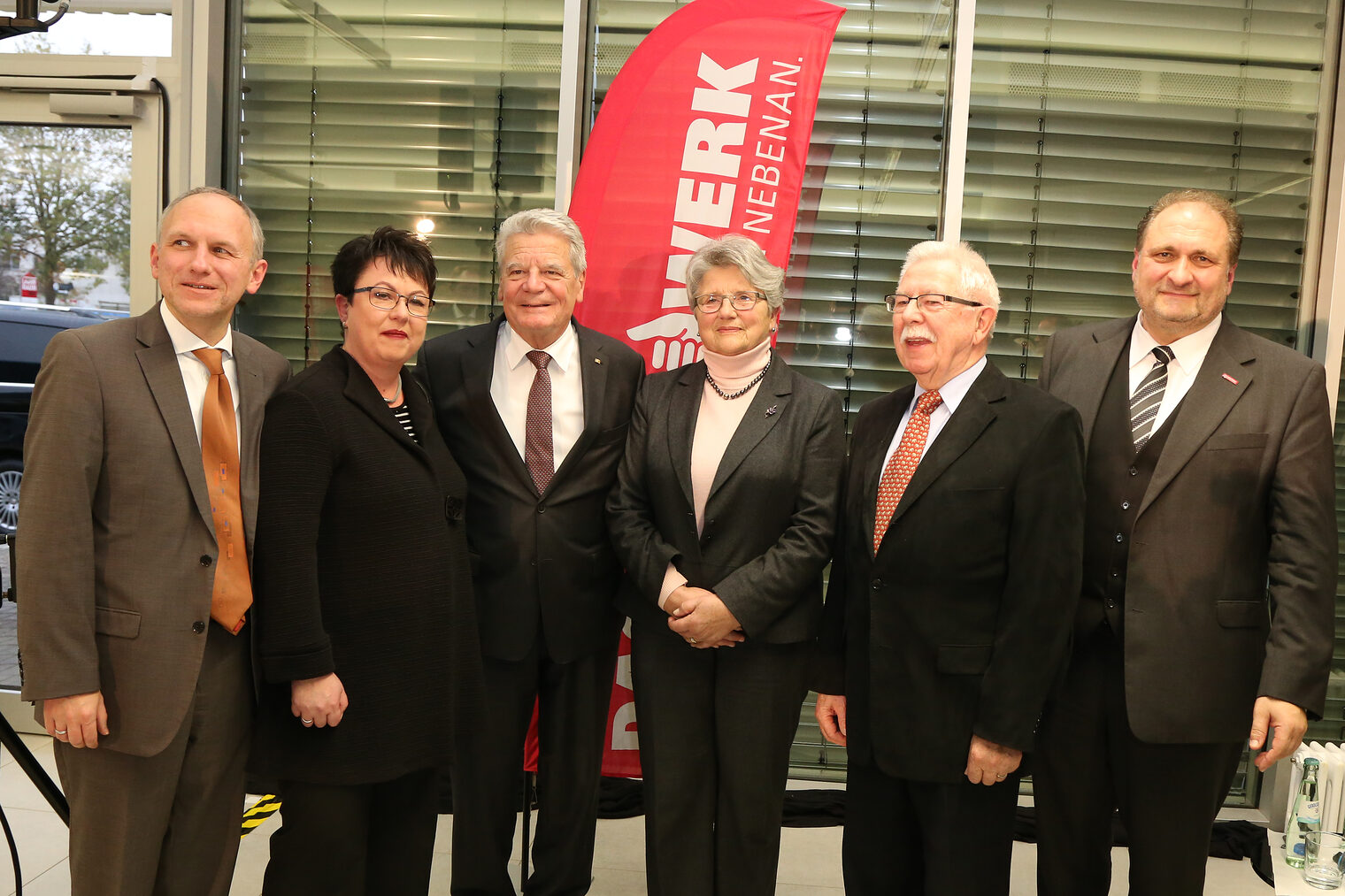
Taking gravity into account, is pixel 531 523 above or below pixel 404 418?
below

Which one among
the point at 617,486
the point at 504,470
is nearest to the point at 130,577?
the point at 504,470

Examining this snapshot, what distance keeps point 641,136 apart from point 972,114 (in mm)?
1278

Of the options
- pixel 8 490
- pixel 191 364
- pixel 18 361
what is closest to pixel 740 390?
pixel 191 364

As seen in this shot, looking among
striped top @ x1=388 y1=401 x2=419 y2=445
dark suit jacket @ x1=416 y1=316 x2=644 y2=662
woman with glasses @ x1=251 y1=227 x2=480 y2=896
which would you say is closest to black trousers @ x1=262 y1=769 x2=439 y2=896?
woman with glasses @ x1=251 y1=227 x2=480 y2=896

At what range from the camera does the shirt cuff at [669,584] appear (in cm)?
231

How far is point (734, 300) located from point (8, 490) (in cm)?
485

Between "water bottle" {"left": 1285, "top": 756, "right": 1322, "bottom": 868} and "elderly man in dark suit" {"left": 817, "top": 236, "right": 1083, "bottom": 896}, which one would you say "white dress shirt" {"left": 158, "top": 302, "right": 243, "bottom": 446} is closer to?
"elderly man in dark suit" {"left": 817, "top": 236, "right": 1083, "bottom": 896}

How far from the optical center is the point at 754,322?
2.40m

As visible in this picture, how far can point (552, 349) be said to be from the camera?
8.43 ft

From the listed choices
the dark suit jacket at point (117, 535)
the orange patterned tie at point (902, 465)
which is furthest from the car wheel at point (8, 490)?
the orange patterned tie at point (902, 465)

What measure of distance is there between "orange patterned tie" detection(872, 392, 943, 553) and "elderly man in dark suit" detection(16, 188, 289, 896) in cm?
137

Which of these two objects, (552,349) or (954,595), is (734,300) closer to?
(552,349)

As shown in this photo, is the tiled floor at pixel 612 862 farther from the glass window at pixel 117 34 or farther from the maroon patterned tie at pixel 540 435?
the glass window at pixel 117 34

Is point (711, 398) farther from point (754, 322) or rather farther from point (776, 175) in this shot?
point (776, 175)
